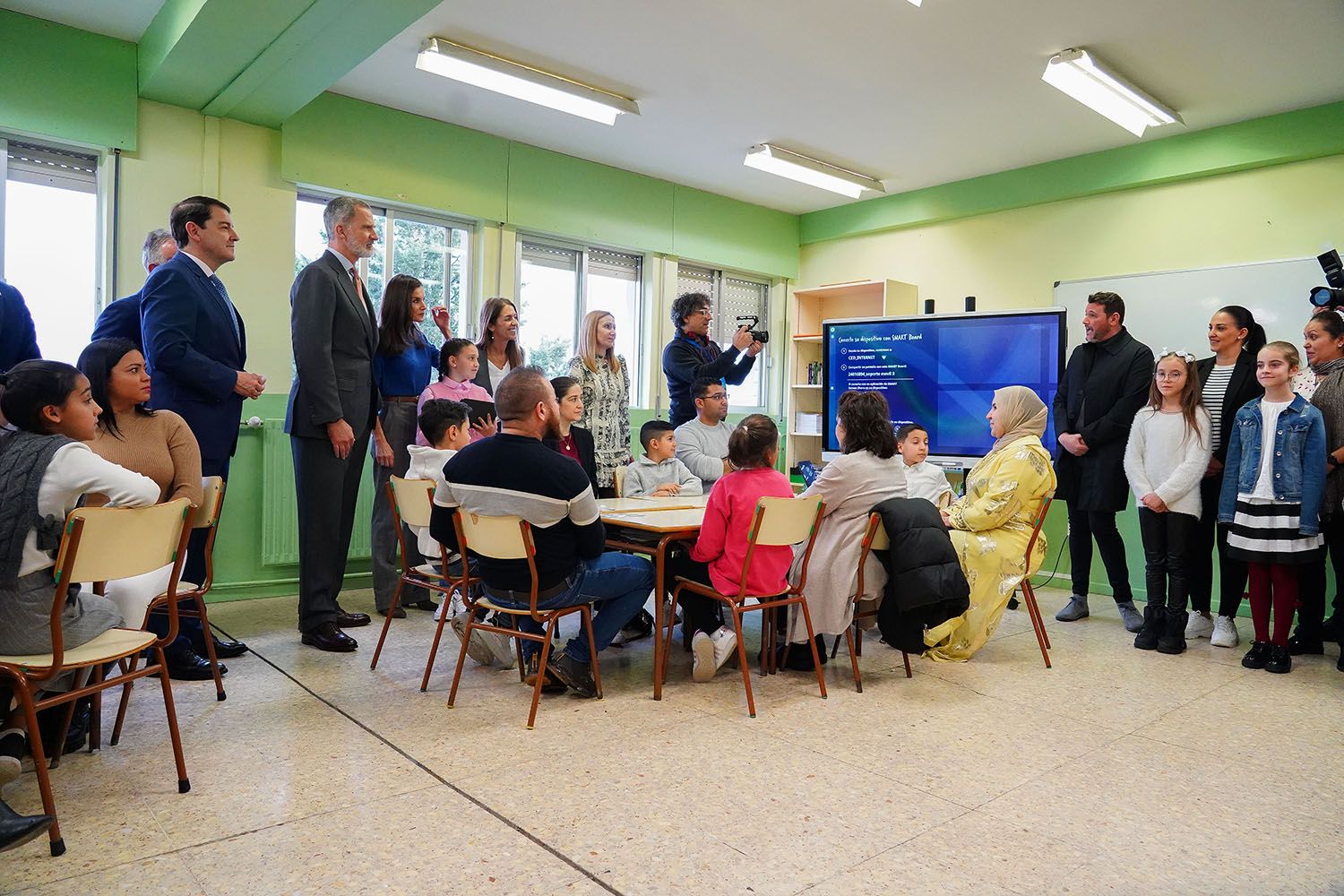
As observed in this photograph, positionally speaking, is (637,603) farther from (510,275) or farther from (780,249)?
(780,249)

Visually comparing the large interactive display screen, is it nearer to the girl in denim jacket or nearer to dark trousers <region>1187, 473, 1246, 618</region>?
dark trousers <region>1187, 473, 1246, 618</region>

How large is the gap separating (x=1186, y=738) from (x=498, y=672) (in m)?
2.38

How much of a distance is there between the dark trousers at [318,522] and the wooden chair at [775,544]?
145 centimetres

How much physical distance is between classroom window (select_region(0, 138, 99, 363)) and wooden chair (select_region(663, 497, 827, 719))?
11.1ft

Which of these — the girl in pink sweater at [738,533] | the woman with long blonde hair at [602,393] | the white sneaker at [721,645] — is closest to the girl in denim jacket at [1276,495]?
the girl in pink sweater at [738,533]

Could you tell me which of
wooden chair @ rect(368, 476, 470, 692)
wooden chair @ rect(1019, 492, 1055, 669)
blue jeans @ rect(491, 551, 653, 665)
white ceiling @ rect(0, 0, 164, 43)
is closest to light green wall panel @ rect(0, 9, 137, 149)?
white ceiling @ rect(0, 0, 164, 43)

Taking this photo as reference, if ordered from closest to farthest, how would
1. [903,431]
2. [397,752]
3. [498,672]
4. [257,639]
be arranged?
1. [397,752]
2. [498,672]
3. [257,639]
4. [903,431]

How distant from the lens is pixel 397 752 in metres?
2.41

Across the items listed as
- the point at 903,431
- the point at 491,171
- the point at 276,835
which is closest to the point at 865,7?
the point at 903,431

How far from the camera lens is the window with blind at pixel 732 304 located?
6.94 metres

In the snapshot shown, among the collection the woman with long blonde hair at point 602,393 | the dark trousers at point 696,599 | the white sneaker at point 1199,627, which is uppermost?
the woman with long blonde hair at point 602,393

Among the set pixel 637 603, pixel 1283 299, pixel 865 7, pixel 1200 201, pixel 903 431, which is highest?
pixel 865 7

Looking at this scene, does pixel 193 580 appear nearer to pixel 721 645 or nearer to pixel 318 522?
pixel 318 522

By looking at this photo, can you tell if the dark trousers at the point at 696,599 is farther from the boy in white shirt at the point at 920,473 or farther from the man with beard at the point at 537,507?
the boy in white shirt at the point at 920,473
